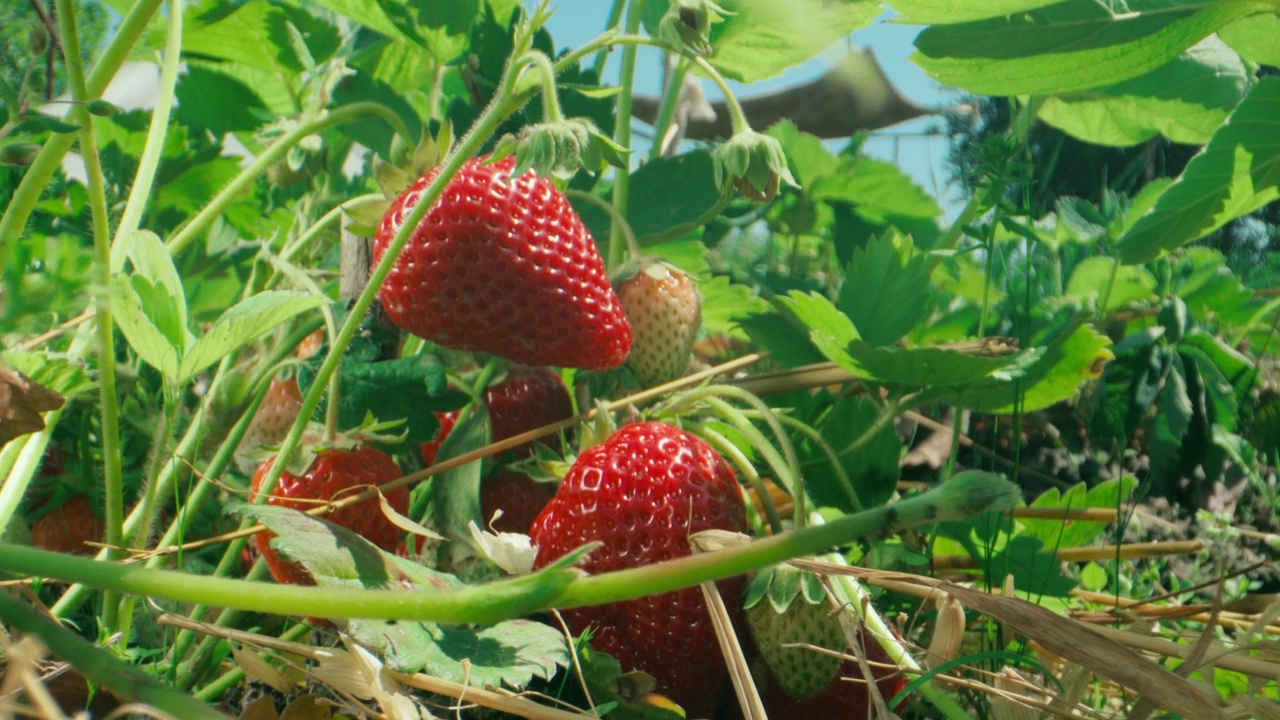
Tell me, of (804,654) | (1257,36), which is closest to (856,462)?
(804,654)

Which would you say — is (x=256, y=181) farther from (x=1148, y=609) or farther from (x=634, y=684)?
(x=1148, y=609)

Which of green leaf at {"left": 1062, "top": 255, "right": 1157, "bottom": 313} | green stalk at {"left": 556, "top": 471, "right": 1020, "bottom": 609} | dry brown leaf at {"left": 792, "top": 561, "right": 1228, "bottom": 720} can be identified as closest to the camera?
green stalk at {"left": 556, "top": 471, "right": 1020, "bottom": 609}

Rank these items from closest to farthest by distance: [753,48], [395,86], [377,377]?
[377,377] < [753,48] < [395,86]

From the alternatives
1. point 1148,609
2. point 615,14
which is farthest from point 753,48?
point 1148,609

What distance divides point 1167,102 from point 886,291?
0.38 metres

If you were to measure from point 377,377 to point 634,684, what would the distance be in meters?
0.28

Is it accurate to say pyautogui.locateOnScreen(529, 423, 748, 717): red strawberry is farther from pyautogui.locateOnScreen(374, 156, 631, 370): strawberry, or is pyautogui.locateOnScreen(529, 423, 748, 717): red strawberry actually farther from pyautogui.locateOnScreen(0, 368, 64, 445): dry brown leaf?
pyautogui.locateOnScreen(0, 368, 64, 445): dry brown leaf

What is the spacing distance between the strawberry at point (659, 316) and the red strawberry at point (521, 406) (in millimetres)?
74

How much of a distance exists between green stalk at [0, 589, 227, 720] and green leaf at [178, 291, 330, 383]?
168 mm

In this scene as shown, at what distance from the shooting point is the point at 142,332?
1.86 ft

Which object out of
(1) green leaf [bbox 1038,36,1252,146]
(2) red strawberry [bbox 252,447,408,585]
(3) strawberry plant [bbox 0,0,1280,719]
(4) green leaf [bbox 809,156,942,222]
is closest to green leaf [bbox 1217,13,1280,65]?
(3) strawberry plant [bbox 0,0,1280,719]

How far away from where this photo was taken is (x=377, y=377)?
0.77 m

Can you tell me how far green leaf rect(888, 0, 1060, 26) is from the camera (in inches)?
25.7

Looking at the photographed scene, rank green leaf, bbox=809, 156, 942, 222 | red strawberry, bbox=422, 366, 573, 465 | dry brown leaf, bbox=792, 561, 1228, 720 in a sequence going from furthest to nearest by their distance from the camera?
1. green leaf, bbox=809, 156, 942, 222
2. red strawberry, bbox=422, 366, 573, 465
3. dry brown leaf, bbox=792, 561, 1228, 720
